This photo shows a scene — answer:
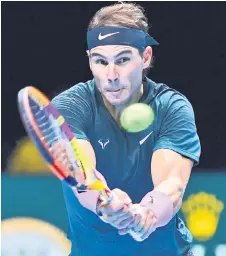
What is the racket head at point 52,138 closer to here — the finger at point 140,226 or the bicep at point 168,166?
the finger at point 140,226

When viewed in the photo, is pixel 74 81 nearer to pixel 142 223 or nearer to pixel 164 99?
pixel 164 99

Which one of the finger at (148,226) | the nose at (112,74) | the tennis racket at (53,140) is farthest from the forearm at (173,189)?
the nose at (112,74)

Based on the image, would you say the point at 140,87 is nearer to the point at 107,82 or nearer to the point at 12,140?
the point at 107,82

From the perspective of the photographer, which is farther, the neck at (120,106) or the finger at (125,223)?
the neck at (120,106)

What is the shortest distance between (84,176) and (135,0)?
1.01 m

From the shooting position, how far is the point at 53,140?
1892mm

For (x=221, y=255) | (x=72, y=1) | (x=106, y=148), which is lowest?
(x=221, y=255)

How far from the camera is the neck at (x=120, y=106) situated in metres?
2.41

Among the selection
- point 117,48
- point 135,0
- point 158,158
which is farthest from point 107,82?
point 135,0

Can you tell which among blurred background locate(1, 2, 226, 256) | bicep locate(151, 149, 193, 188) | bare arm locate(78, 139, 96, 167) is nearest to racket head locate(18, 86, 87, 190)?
bare arm locate(78, 139, 96, 167)

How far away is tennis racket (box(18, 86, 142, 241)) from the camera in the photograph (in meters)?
1.76

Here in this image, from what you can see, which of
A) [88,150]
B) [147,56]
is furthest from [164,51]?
[88,150]

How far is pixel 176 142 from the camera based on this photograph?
2.28m

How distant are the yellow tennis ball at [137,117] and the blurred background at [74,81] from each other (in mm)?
261
